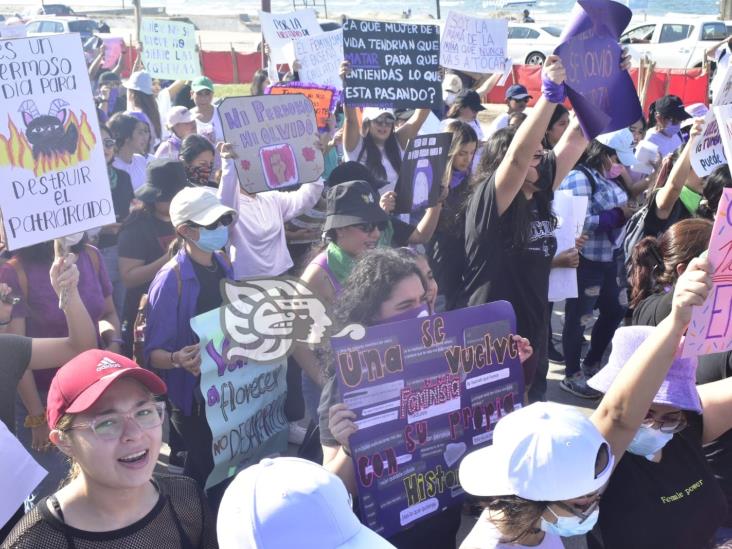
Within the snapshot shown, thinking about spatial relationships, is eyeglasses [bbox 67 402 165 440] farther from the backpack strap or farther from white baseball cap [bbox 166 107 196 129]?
white baseball cap [bbox 166 107 196 129]

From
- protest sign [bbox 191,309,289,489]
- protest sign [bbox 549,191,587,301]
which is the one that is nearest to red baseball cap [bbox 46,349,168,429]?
protest sign [bbox 191,309,289,489]

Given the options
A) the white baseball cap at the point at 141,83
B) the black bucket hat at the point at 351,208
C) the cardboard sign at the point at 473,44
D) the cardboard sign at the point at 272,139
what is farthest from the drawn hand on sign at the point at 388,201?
the white baseball cap at the point at 141,83

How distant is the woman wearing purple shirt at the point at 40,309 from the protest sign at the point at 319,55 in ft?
12.8

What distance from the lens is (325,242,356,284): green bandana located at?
13.3 ft

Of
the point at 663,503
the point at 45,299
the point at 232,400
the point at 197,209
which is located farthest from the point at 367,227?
the point at 663,503

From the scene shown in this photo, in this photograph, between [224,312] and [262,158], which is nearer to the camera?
[224,312]

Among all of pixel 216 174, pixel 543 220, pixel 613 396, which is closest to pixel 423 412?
pixel 613 396

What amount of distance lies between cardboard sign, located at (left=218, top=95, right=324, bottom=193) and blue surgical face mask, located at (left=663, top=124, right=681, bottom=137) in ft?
→ 14.2

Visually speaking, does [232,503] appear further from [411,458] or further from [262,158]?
[262,158]

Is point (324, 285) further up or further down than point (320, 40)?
further down

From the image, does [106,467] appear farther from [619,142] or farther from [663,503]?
[619,142]

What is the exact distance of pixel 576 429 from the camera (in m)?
2.19

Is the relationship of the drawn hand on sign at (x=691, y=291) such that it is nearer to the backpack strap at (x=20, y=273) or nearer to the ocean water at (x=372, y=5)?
the backpack strap at (x=20, y=273)

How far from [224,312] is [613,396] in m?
1.54
